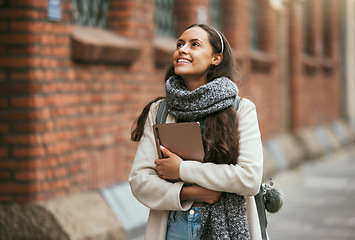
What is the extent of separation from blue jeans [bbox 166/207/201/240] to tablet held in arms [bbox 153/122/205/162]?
0.25 m

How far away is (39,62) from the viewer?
5.02 meters

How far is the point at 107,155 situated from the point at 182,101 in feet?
10.9

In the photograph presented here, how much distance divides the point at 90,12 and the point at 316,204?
4358mm

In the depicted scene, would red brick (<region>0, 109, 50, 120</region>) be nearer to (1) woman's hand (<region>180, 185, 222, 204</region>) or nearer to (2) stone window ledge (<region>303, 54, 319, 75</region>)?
(1) woman's hand (<region>180, 185, 222, 204</region>)

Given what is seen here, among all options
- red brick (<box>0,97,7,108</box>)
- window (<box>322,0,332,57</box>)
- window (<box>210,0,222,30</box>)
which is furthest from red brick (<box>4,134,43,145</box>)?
window (<box>322,0,332,57</box>)

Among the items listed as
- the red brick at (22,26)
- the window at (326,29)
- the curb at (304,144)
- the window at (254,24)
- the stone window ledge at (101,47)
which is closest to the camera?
the red brick at (22,26)

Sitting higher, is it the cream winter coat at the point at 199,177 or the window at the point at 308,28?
the cream winter coat at the point at 199,177

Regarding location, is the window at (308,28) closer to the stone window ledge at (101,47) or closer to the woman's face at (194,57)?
the stone window ledge at (101,47)

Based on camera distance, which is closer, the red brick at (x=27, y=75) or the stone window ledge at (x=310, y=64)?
the red brick at (x=27, y=75)

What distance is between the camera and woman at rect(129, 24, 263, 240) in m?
2.90

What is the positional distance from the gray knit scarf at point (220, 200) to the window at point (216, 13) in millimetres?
6965

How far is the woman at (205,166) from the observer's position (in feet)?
9.51

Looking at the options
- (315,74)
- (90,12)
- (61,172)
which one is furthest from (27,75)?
(315,74)

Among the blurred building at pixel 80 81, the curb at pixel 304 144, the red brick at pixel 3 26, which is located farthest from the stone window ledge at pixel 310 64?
the red brick at pixel 3 26
